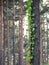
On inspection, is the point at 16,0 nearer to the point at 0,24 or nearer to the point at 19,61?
the point at 0,24

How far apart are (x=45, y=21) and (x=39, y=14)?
20 cm

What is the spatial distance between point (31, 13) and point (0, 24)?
70cm

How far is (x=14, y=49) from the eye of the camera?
9969 mm

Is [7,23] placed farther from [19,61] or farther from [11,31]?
[19,61]

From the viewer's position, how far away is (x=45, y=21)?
9867mm

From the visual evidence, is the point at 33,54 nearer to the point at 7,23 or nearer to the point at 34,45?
the point at 34,45

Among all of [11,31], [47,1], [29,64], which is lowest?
[29,64]

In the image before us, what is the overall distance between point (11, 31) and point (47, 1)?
100 cm

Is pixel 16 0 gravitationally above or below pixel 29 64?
above

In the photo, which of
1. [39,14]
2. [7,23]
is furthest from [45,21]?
[7,23]

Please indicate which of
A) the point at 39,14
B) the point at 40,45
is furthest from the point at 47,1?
the point at 40,45

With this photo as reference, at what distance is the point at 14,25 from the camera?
32.6ft

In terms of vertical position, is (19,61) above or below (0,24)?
below

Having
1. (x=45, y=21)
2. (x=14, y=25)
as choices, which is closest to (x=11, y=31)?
(x=14, y=25)
